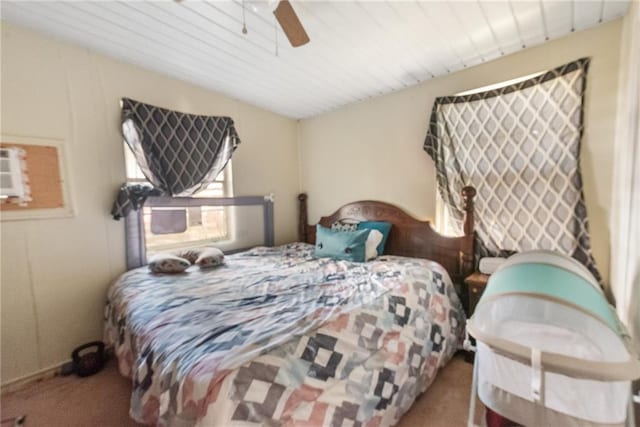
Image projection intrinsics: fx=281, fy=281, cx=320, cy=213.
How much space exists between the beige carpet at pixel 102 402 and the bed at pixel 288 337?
11cm

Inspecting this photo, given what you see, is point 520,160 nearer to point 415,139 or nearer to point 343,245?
point 415,139

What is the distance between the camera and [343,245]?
8.28 feet

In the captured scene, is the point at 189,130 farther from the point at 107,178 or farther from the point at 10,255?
the point at 10,255

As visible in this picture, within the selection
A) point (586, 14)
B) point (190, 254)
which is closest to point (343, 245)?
point (190, 254)

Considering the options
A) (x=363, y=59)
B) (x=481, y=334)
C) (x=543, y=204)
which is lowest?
(x=481, y=334)

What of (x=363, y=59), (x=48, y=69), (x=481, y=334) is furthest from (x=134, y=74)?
(x=481, y=334)

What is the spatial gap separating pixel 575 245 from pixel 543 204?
324 millimetres

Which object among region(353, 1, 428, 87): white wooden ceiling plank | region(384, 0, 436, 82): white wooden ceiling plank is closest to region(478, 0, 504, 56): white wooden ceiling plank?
region(384, 0, 436, 82): white wooden ceiling plank

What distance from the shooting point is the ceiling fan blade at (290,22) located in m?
1.29

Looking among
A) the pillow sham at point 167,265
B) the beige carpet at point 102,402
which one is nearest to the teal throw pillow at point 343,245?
the beige carpet at point 102,402

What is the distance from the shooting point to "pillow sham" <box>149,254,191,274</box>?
7.06 ft

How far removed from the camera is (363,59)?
2.20 m

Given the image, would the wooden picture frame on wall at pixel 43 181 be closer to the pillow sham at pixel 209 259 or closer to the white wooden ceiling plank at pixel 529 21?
the pillow sham at pixel 209 259

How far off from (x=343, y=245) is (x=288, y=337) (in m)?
1.44
